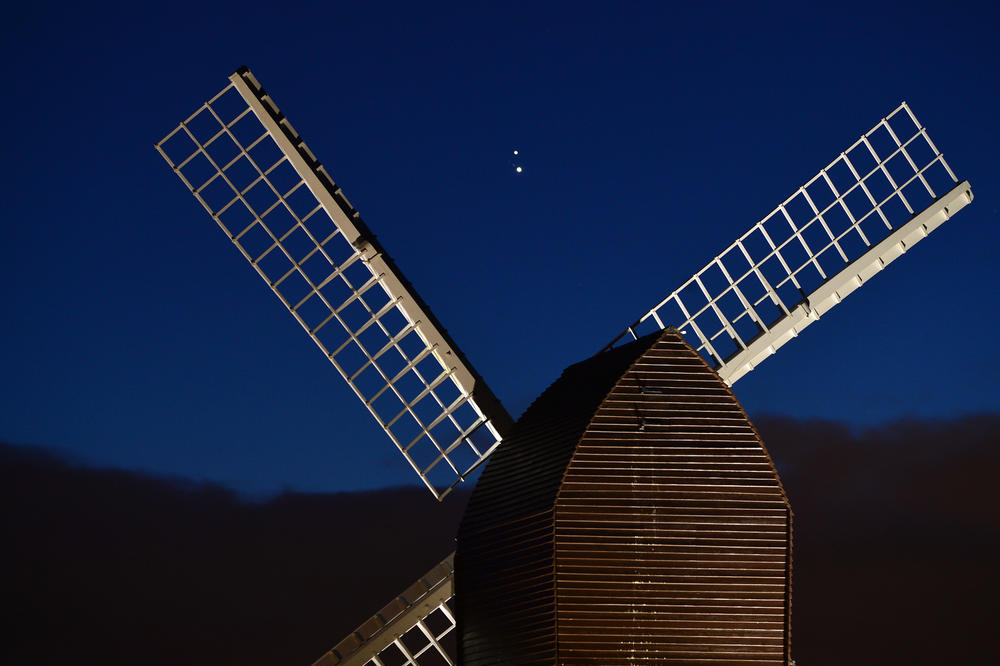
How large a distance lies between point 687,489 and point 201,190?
33.0 ft

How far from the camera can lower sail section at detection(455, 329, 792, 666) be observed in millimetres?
16062

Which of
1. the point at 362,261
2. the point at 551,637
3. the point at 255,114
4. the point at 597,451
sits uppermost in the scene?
the point at 255,114

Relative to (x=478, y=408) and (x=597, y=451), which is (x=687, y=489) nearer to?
(x=597, y=451)

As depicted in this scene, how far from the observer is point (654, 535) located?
1612 cm

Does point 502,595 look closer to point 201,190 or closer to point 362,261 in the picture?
point 362,261

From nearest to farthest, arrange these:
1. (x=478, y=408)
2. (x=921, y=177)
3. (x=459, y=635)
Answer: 1. (x=459, y=635)
2. (x=478, y=408)
3. (x=921, y=177)

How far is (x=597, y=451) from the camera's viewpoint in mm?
16328

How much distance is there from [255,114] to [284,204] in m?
1.54

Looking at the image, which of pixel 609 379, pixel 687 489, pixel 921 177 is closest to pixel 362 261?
pixel 609 379

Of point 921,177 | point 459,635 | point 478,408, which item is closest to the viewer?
point 459,635

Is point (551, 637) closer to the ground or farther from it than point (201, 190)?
closer to the ground

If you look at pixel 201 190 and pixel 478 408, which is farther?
pixel 201 190

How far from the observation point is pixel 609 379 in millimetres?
16938

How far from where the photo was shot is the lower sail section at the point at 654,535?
1606 cm
